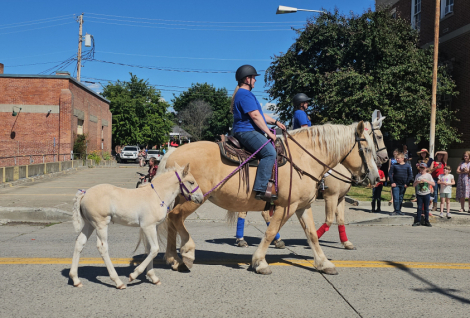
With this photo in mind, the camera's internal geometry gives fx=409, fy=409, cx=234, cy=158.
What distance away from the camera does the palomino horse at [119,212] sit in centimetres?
461

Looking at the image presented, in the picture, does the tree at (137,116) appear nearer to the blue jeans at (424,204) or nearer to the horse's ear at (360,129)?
the blue jeans at (424,204)

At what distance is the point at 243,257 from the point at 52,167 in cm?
2122

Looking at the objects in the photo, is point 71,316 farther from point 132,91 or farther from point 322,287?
point 132,91

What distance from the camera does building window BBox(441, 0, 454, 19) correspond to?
73.2 feet

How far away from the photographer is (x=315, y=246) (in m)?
5.64

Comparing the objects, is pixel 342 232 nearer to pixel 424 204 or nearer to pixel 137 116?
pixel 424 204

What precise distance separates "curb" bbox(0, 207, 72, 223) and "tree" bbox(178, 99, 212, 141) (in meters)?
71.0

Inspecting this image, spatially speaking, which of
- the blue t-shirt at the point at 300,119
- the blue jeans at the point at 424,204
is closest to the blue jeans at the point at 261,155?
the blue t-shirt at the point at 300,119

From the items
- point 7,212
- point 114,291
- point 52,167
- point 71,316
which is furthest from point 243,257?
point 52,167

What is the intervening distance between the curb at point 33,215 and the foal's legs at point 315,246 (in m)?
7.35

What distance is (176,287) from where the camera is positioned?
474cm

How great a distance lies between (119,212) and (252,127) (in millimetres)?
2136

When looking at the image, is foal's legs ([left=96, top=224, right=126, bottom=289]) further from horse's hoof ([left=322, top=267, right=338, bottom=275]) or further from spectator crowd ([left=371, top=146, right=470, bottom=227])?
spectator crowd ([left=371, top=146, right=470, bottom=227])

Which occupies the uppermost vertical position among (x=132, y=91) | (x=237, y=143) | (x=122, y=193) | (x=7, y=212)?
(x=132, y=91)
